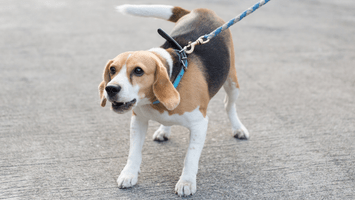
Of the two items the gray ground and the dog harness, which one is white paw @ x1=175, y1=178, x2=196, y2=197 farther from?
the dog harness

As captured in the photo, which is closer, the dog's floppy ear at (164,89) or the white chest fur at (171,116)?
the dog's floppy ear at (164,89)

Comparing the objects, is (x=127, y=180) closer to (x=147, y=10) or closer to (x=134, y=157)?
(x=134, y=157)

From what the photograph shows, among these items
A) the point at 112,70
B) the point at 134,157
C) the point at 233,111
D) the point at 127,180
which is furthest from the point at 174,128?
the point at 112,70

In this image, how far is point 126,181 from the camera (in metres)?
2.61

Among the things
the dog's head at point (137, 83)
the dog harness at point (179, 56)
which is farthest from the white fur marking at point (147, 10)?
the dog's head at point (137, 83)

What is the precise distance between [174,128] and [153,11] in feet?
3.99

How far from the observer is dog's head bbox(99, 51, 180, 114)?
6.98ft

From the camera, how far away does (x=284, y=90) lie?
4.56 metres

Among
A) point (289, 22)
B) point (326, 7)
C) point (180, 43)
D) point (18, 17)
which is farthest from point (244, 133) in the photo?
point (326, 7)

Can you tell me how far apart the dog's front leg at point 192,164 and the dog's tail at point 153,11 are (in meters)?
1.25

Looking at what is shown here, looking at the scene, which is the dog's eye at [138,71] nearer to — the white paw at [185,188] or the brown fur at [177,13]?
the white paw at [185,188]

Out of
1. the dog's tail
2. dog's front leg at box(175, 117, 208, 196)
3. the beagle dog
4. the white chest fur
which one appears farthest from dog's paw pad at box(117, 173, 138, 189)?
the dog's tail

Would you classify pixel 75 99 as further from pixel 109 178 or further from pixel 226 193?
pixel 226 193

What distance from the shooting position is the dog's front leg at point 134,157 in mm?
2619
